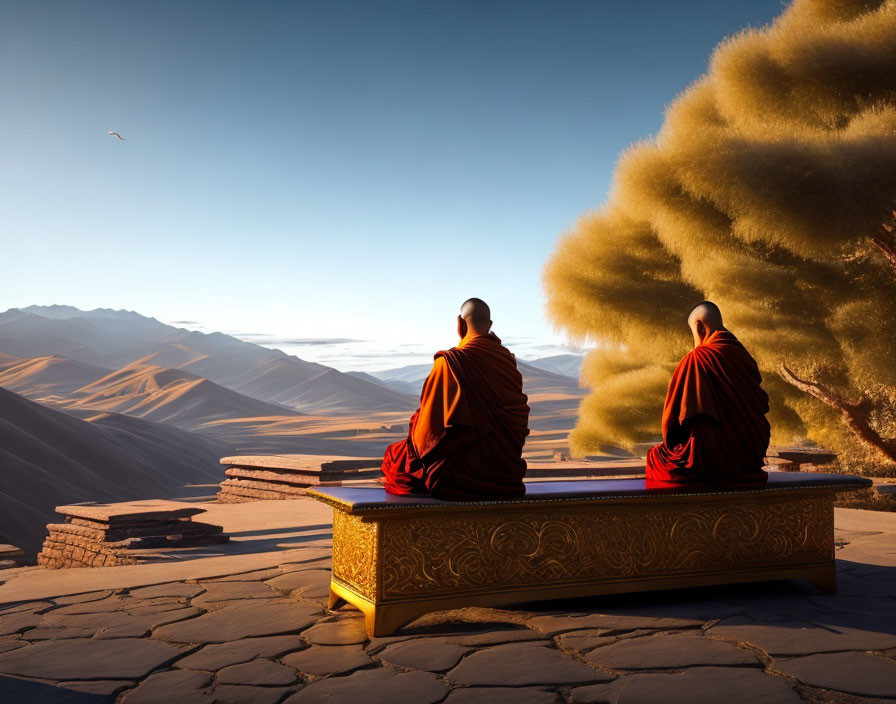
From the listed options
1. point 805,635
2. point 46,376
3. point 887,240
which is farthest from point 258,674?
point 46,376

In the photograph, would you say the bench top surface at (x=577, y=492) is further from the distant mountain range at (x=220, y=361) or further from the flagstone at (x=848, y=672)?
the distant mountain range at (x=220, y=361)

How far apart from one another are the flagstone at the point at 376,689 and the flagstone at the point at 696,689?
0.56m

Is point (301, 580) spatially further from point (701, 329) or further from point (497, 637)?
point (701, 329)

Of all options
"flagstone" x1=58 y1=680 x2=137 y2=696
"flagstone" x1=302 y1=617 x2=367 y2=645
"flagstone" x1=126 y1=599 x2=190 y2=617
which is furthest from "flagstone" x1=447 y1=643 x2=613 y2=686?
"flagstone" x1=126 y1=599 x2=190 y2=617

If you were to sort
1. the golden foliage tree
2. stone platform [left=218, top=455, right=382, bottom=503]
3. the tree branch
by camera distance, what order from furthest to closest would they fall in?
stone platform [left=218, top=455, right=382, bottom=503] < the tree branch < the golden foliage tree

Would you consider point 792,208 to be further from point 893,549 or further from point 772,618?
point 772,618

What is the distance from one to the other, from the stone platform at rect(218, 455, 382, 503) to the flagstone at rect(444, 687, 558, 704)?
8.27 meters

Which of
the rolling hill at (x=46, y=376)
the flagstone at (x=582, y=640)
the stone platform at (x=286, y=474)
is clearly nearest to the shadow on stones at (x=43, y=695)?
the flagstone at (x=582, y=640)

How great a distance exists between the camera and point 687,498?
433cm

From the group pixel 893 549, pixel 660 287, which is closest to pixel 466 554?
pixel 893 549

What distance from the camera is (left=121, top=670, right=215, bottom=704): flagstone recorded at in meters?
2.93

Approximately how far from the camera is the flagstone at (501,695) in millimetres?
2881

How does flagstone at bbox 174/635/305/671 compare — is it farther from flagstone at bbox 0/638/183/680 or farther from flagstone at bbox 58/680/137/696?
flagstone at bbox 58/680/137/696

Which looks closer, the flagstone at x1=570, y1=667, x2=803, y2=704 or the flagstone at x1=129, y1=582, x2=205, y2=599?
the flagstone at x1=570, y1=667, x2=803, y2=704
